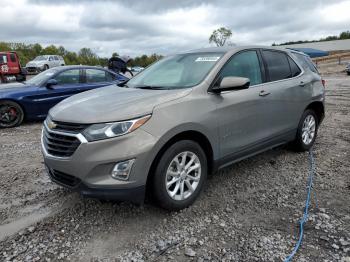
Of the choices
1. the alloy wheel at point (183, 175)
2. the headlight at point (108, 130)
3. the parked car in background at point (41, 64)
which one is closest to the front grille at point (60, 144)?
the headlight at point (108, 130)

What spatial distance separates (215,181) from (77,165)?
1895mm

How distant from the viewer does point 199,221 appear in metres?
3.15

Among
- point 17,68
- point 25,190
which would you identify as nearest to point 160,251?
point 25,190

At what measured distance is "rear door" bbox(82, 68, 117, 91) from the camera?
8.41m

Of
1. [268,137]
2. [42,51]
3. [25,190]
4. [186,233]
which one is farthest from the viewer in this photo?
[42,51]

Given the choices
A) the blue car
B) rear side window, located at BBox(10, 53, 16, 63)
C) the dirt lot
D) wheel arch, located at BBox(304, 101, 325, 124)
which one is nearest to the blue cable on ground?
the dirt lot

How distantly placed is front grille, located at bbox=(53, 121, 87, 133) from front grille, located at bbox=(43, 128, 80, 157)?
0.06 m

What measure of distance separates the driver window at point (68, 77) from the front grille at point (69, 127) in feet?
17.4

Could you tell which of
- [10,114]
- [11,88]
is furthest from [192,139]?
[11,88]

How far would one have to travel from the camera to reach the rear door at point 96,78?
8.41 meters

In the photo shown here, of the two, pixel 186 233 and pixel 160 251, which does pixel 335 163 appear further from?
pixel 160 251

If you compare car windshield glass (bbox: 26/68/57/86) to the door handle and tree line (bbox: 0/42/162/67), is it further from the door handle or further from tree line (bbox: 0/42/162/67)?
tree line (bbox: 0/42/162/67)

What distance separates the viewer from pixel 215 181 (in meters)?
4.09

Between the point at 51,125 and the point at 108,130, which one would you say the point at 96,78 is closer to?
the point at 51,125
